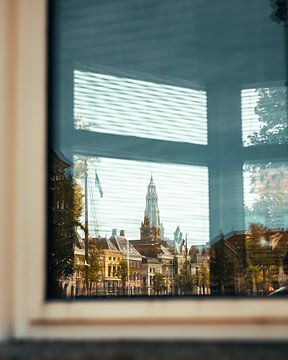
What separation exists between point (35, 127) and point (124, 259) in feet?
1.21

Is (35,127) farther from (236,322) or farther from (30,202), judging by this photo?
(236,322)

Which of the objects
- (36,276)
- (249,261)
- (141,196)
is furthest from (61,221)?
(249,261)

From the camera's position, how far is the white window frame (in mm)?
1059

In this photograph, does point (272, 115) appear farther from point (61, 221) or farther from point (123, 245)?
point (61, 221)

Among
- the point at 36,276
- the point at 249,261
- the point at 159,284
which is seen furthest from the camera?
the point at 249,261

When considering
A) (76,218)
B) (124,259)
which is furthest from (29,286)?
(124,259)

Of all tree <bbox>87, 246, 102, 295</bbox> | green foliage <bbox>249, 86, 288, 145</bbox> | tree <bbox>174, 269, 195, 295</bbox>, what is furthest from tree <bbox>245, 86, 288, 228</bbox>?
tree <bbox>87, 246, 102, 295</bbox>

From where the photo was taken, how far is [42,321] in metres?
1.13

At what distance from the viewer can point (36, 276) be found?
1157 mm

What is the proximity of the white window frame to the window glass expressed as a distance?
0.04 metres

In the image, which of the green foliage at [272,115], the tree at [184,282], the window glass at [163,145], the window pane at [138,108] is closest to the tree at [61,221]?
the window glass at [163,145]

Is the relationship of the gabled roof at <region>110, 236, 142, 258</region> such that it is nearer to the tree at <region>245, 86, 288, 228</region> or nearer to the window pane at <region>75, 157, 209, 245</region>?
the window pane at <region>75, 157, 209, 245</region>

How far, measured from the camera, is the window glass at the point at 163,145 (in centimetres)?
128

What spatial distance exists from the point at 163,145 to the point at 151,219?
6.4 inches
